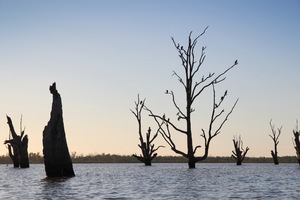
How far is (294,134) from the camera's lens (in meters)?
38.2

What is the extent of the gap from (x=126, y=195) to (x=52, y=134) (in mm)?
9647

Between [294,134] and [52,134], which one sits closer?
[52,134]

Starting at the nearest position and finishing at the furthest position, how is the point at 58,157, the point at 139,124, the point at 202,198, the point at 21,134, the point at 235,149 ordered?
the point at 202,198
the point at 58,157
the point at 21,134
the point at 139,124
the point at 235,149

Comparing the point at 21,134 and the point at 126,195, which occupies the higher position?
the point at 21,134

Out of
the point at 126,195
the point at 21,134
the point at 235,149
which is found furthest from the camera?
the point at 235,149

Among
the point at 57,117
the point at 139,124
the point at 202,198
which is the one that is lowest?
the point at 202,198

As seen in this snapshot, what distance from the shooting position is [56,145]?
74.1ft

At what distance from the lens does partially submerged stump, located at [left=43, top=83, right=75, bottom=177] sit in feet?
74.1

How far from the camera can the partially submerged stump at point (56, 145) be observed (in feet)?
74.1

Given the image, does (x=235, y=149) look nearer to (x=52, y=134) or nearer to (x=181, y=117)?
(x=181, y=117)

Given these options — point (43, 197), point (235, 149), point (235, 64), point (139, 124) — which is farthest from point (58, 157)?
point (235, 149)

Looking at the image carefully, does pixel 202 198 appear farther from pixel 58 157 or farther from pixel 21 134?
pixel 21 134

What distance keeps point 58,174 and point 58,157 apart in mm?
949

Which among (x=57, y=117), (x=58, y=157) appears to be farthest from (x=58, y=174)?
(x=57, y=117)
